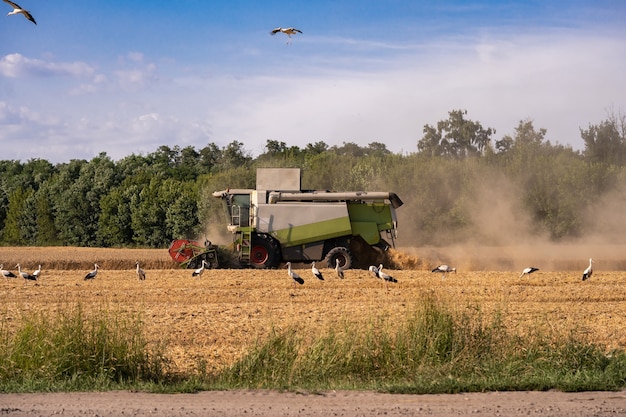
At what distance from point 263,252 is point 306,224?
1.93 m

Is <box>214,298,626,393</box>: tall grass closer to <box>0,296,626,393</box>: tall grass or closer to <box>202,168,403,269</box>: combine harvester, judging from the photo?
<box>0,296,626,393</box>: tall grass

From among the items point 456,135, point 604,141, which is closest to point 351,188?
point 604,141

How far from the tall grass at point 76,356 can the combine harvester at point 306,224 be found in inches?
699

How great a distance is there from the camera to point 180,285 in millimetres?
24844

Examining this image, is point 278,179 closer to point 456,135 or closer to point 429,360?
point 429,360

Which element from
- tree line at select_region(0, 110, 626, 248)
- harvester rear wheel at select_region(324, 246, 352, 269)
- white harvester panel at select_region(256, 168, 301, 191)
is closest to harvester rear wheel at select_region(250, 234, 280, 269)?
harvester rear wheel at select_region(324, 246, 352, 269)

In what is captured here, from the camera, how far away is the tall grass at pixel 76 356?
11.5m

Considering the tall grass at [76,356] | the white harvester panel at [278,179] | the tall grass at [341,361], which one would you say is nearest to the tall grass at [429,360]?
the tall grass at [341,361]

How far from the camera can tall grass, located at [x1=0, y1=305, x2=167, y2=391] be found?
1152cm

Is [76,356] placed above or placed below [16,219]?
below

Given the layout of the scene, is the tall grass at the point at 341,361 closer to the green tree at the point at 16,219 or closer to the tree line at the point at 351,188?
the tree line at the point at 351,188

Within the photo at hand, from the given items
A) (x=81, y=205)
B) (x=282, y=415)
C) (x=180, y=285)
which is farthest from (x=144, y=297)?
(x=81, y=205)

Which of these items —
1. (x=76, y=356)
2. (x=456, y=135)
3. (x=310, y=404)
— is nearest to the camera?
(x=310, y=404)

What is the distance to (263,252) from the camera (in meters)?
30.1
